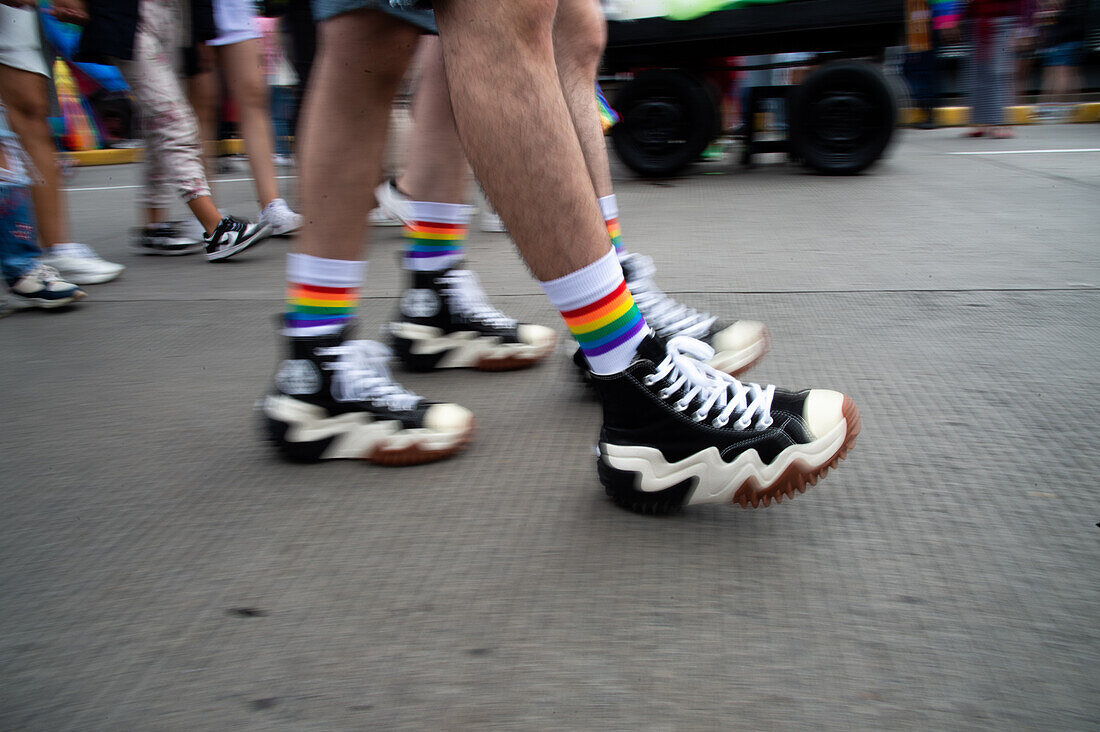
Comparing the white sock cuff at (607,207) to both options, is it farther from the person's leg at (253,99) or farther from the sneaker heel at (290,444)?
the person's leg at (253,99)

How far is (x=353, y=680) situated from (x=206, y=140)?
4320mm

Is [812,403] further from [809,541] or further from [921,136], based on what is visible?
[921,136]

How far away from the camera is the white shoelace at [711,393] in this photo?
1.29 meters

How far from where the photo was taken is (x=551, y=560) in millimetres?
1231

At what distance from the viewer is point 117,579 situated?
1231 millimetres

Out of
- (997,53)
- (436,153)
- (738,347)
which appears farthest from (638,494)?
(997,53)

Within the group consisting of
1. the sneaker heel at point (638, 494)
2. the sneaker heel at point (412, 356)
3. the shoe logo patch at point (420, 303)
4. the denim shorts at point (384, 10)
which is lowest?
the sneaker heel at point (638, 494)

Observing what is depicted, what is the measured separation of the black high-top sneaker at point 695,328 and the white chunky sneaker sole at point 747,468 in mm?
428

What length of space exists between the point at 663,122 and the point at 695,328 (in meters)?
3.47

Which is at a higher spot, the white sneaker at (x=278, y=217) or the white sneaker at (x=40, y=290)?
the white sneaker at (x=278, y=217)

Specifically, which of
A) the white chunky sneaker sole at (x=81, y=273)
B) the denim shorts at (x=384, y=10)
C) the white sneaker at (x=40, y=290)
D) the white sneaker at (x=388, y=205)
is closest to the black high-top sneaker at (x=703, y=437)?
the denim shorts at (x=384, y=10)

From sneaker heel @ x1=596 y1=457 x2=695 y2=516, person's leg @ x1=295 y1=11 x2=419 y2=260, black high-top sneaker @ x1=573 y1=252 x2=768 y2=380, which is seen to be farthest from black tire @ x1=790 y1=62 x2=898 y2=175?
sneaker heel @ x1=596 y1=457 x2=695 y2=516

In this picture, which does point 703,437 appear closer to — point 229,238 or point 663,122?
point 229,238

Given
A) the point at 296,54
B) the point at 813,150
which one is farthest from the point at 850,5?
the point at 296,54
